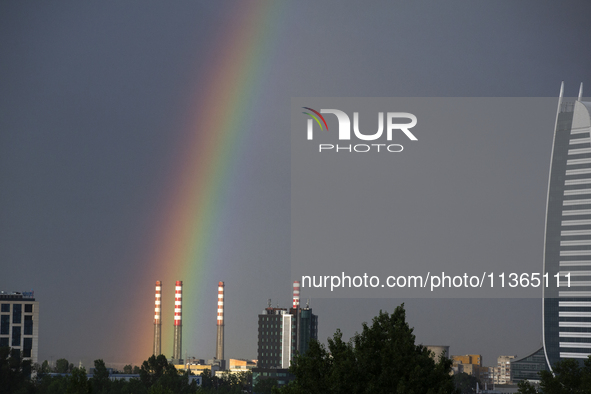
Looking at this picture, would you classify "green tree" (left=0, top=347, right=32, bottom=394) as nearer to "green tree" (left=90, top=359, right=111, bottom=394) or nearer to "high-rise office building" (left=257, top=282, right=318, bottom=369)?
"green tree" (left=90, top=359, right=111, bottom=394)

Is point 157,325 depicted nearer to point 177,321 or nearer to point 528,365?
point 177,321

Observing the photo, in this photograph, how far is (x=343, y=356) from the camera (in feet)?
101

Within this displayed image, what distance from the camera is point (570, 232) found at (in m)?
163

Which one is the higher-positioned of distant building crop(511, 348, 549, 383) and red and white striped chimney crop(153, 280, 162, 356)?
red and white striped chimney crop(153, 280, 162, 356)

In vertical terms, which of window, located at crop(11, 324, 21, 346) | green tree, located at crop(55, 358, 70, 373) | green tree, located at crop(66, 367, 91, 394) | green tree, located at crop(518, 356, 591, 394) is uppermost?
green tree, located at crop(66, 367, 91, 394)

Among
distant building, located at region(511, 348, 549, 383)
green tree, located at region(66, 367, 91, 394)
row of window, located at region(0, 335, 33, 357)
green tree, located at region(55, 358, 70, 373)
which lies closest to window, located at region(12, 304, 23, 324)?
row of window, located at region(0, 335, 33, 357)

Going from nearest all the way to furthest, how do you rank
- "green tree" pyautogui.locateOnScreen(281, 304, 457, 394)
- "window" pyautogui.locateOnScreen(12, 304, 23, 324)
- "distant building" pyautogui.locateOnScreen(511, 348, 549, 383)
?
1. "green tree" pyautogui.locateOnScreen(281, 304, 457, 394)
2. "window" pyautogui.locateOnScreen(12, 304, 23, 324)
3. "distant building" pyautogui.locateOnScreen(511, 348, 549, 383)

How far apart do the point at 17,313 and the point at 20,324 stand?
1.97 meters

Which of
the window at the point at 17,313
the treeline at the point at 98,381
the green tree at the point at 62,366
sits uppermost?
the window at the point at 17,313

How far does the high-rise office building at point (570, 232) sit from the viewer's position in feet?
523

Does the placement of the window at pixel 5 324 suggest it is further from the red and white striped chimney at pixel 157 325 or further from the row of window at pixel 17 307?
the red and white striped chimney at pixel 157 325

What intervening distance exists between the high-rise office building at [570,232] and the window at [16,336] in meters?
108

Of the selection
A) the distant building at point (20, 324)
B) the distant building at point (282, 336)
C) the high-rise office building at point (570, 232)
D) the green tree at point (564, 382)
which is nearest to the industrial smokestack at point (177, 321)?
the distant building at point (282, 336)

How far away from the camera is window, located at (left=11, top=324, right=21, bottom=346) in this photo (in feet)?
414
